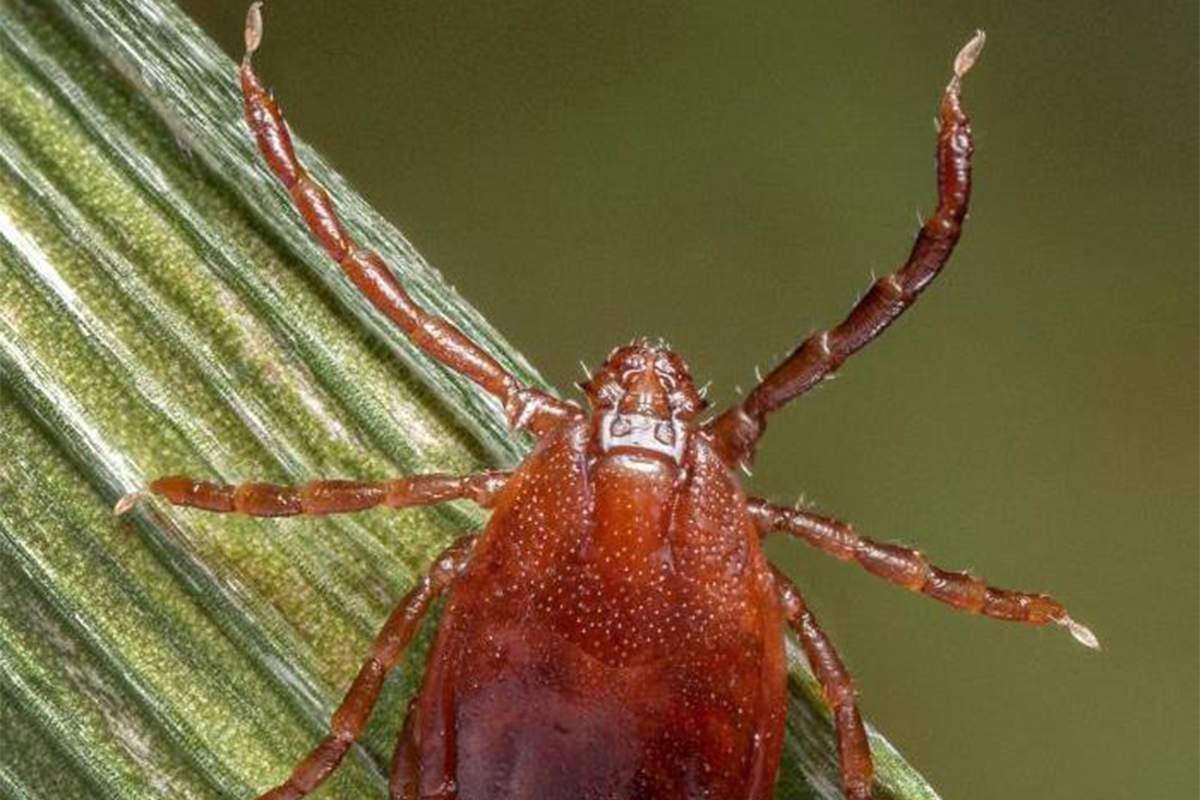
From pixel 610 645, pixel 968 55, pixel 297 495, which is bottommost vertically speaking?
pixel 610 645

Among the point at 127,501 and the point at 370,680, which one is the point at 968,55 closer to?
the point at 370,680

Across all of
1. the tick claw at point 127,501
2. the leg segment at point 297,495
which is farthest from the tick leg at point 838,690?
the tick claw at point 127,501

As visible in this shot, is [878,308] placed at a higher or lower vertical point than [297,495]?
lower

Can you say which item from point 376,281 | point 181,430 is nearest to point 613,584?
point 376,281

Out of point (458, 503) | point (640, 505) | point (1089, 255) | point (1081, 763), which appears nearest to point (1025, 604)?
point (640, 505)

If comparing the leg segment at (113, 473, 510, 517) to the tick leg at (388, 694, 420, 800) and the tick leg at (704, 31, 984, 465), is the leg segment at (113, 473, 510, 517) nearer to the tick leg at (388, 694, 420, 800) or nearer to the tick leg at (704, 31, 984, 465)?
the tick leg at (388, 694, 420, 800)

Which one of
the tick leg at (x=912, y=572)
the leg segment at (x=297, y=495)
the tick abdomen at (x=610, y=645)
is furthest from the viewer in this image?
the tick leg at (x=912, y=572)

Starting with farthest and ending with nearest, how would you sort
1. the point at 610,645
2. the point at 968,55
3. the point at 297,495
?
the point at 968,55 < the point at 297,495 < the point at 610,645

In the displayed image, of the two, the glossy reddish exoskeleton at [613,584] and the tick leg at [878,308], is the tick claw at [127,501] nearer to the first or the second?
the glossy reddish exoskeleton at [613,584]
